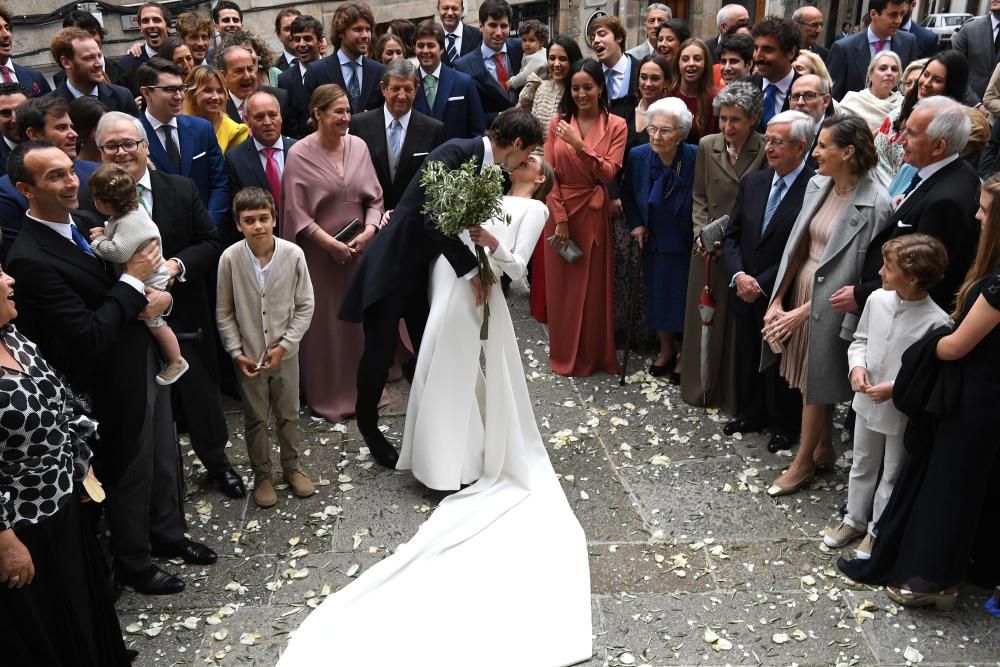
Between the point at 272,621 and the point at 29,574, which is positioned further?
the point at 272,621

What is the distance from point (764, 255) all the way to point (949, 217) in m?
1.32

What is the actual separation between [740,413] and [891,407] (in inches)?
72.4

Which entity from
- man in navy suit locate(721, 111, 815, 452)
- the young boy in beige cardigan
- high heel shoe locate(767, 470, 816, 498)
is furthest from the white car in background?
the young boy in beige cardigan

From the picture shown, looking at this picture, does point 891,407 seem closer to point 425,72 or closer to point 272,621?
point 272,621

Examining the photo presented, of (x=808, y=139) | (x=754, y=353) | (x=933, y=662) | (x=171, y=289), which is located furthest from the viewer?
(x=754, y=353)

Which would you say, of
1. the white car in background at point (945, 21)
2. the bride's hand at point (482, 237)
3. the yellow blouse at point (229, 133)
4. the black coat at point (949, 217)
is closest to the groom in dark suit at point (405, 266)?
the bride's hand at point (482, 237)

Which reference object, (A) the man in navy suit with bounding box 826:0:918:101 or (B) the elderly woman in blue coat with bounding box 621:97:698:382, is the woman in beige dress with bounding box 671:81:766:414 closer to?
(B) the elderly woman in blue coat with bounding box 621:97:698:382

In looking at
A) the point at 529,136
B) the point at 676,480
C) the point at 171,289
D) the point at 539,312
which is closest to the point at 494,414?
the point at 676,480

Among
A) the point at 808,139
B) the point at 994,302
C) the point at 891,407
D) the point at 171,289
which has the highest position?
the point at 808,139

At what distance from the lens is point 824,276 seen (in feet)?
15.8

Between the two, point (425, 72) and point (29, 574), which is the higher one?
point (425, 72)

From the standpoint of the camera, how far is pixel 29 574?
9.97 feet

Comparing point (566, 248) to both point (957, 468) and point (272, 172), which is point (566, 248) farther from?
point (957, 468)

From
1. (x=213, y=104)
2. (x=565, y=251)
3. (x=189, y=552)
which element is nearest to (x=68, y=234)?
(x=189, y=552)
